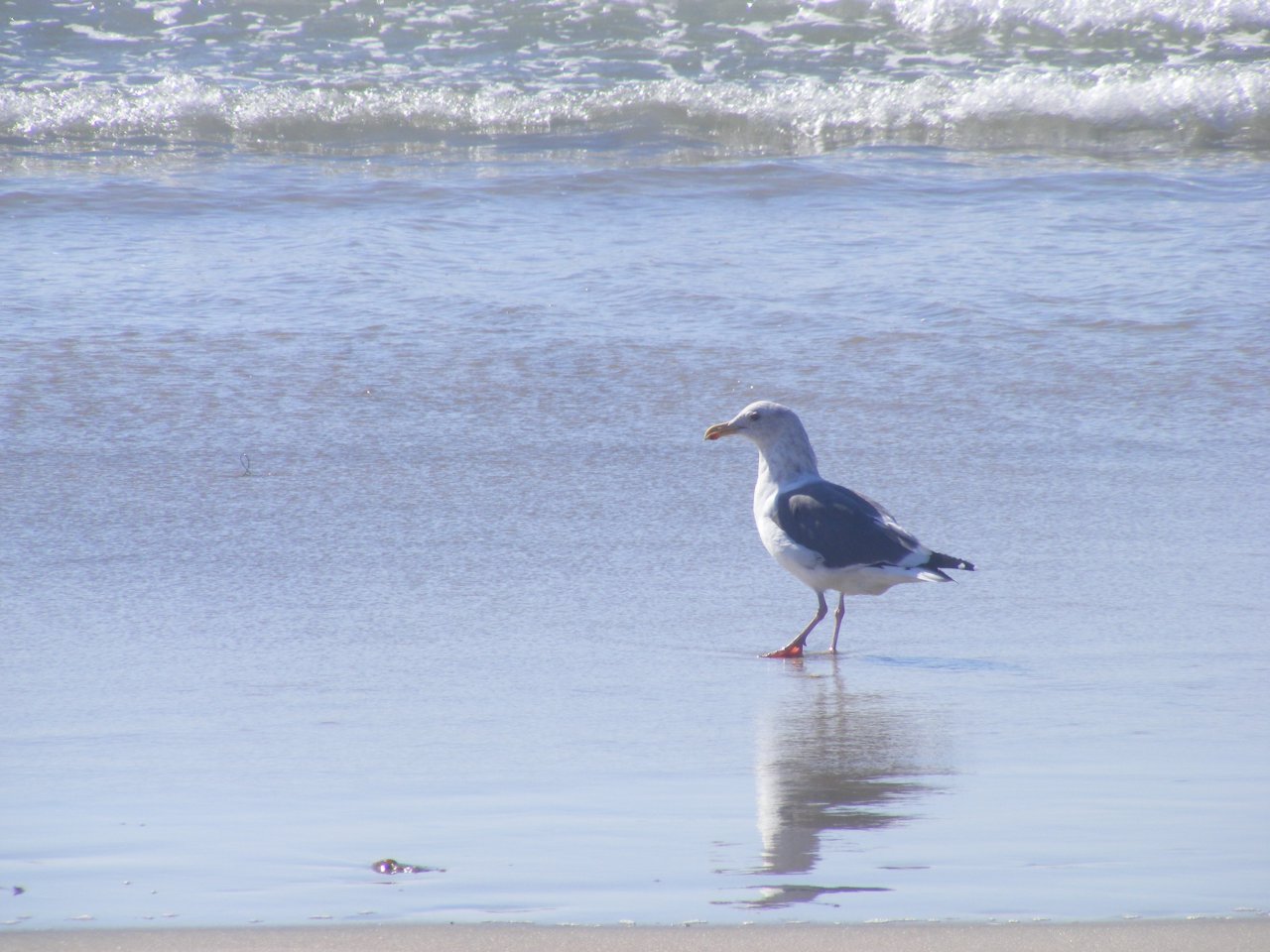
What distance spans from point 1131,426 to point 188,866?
13.7 ft

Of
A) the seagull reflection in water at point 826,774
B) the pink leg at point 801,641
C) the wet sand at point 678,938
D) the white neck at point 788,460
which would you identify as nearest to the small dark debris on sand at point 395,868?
the wet sand at point 678,938

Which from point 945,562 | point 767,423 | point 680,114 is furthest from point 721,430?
point 680,114

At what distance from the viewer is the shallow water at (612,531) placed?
2709 millimetres

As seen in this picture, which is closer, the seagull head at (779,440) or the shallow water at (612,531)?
the shallow water at (612,531)

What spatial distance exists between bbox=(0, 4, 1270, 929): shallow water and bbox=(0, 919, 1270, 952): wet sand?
0.06 metres

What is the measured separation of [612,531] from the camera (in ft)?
16.0

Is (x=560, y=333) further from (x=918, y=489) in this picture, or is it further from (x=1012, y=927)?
(x=1012, y=927)

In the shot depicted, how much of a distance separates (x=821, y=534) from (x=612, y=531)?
753 millimetres

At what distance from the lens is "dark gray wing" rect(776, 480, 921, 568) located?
428 cm

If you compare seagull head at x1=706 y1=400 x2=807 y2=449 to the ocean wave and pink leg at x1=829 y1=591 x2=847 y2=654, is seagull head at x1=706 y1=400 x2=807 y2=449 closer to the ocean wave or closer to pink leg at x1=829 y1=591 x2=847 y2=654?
pink leg at x1=829 y1=591 x2=847 y2=654

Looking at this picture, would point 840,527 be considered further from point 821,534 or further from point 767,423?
point 767,423

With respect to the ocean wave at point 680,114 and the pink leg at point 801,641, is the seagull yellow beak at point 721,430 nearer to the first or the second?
the pink leg at point 801,641

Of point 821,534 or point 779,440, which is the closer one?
point 821,534

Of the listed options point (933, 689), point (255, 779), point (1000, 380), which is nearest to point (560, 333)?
point (1000, 380)
